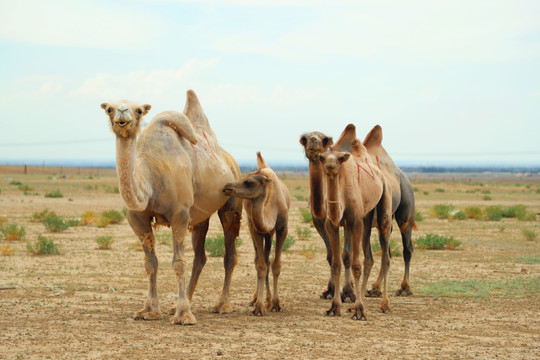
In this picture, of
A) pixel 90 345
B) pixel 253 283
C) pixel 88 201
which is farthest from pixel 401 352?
pixel 88 201

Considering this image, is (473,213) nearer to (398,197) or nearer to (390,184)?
(398,197)

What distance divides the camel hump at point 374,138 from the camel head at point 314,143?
317 centimetres

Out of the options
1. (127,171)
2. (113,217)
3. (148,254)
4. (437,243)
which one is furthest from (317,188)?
(113,217)

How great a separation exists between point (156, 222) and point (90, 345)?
2.20 meters

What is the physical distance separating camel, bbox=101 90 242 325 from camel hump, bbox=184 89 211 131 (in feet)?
2.10

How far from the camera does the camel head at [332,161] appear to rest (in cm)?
936

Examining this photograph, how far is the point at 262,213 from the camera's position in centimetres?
991

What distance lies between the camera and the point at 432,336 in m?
8.70

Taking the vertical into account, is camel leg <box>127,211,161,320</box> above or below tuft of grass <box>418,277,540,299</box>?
above

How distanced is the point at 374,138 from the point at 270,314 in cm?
447

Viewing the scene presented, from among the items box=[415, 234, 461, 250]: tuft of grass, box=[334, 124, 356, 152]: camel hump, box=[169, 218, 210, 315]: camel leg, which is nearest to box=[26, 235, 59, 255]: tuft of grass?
box=[169, 218, 210, 315]: camel leg

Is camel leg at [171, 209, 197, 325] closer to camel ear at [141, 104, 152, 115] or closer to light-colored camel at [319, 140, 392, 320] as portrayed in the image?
camel ear at [141, 104, 152, 115]

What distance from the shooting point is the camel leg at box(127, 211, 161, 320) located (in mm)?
9305

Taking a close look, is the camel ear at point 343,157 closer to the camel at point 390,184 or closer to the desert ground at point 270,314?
the camel at point 390,184
